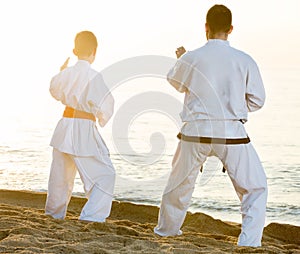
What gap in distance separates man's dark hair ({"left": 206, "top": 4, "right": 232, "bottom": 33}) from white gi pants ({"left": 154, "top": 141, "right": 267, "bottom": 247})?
0.84 m

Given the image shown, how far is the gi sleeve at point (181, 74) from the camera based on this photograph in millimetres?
4953

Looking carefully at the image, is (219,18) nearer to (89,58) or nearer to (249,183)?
(249,183)

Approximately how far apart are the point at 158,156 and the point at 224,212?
4.10 meters

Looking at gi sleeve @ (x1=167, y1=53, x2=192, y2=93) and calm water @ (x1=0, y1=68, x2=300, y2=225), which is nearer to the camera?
gi sleeve @ (x1=167, y1=53, x2=192, y2=93)

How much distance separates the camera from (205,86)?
15.9 feet

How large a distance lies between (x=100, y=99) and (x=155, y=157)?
6.83 metres

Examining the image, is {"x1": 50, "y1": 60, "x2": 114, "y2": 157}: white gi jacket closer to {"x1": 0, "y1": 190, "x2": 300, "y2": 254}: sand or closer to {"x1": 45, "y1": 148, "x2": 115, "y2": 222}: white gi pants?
{"x1": 45, "y1": 148, "x2": 115, "y2": 222}: white gi pants

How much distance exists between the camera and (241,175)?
488 centimetres

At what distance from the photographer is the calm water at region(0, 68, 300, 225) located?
27.7 ft

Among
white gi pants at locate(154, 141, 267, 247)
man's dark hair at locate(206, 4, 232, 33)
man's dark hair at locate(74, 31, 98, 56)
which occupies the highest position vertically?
man's dark hair at locate(206, 4, 232, 33)

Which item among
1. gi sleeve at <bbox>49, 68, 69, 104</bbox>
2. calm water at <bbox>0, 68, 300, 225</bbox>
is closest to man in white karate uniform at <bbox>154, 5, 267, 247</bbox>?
calm water at <bbox>0, 68, 300, 225</bbox>

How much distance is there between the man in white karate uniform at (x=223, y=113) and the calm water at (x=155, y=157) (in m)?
0.83

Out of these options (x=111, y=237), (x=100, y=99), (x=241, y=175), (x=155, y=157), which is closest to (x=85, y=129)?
(x=100, y=99)

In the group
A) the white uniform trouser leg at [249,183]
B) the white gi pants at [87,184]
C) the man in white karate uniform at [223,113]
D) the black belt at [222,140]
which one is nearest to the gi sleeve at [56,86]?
the white gi pants at [87,184]
